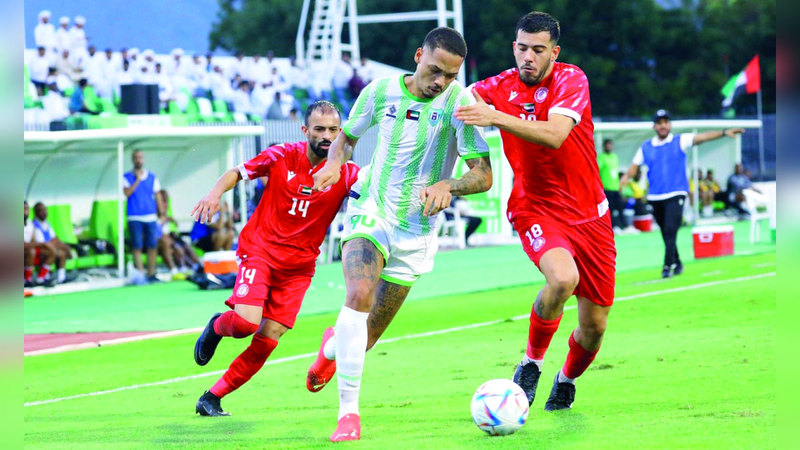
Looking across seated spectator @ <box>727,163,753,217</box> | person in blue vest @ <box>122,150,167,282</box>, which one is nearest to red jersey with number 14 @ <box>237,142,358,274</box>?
person in blue vest @ <box>122,150,167,282</box>

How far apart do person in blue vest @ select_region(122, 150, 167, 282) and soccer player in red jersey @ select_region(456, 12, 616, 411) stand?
13.0 m

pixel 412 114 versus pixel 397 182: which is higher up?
pixel 412 114

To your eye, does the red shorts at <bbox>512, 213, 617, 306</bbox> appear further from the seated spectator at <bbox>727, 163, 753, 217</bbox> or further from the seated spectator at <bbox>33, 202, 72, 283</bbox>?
the seated spectator at <bbox>727, 163, 753, 217</bbox>

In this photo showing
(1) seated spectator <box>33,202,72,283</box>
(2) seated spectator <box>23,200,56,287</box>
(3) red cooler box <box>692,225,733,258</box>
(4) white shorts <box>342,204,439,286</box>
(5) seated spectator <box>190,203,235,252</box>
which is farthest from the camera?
(3) red cooler box <box>692,225,733,258</box>

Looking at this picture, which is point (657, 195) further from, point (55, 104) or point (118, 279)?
point (55, 104)

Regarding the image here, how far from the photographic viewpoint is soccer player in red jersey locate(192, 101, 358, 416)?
7.41m

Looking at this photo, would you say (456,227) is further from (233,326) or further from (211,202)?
(211,202)

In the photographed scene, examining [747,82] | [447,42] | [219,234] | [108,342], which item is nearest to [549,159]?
[447,42]

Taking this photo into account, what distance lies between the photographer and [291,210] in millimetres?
7789

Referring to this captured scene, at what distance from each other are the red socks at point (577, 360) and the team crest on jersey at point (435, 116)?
1641 millimetres

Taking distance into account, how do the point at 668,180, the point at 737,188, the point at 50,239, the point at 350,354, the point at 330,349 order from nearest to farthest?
the point at 350,354
the point at 330,349
the point at 668,180
the point at 50,239
the point at 737,188

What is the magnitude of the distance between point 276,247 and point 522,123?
234 centimetres

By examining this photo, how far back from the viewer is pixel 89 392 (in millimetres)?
9242

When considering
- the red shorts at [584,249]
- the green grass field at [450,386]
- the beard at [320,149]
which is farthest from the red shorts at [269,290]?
the red shorts at [584,249]
